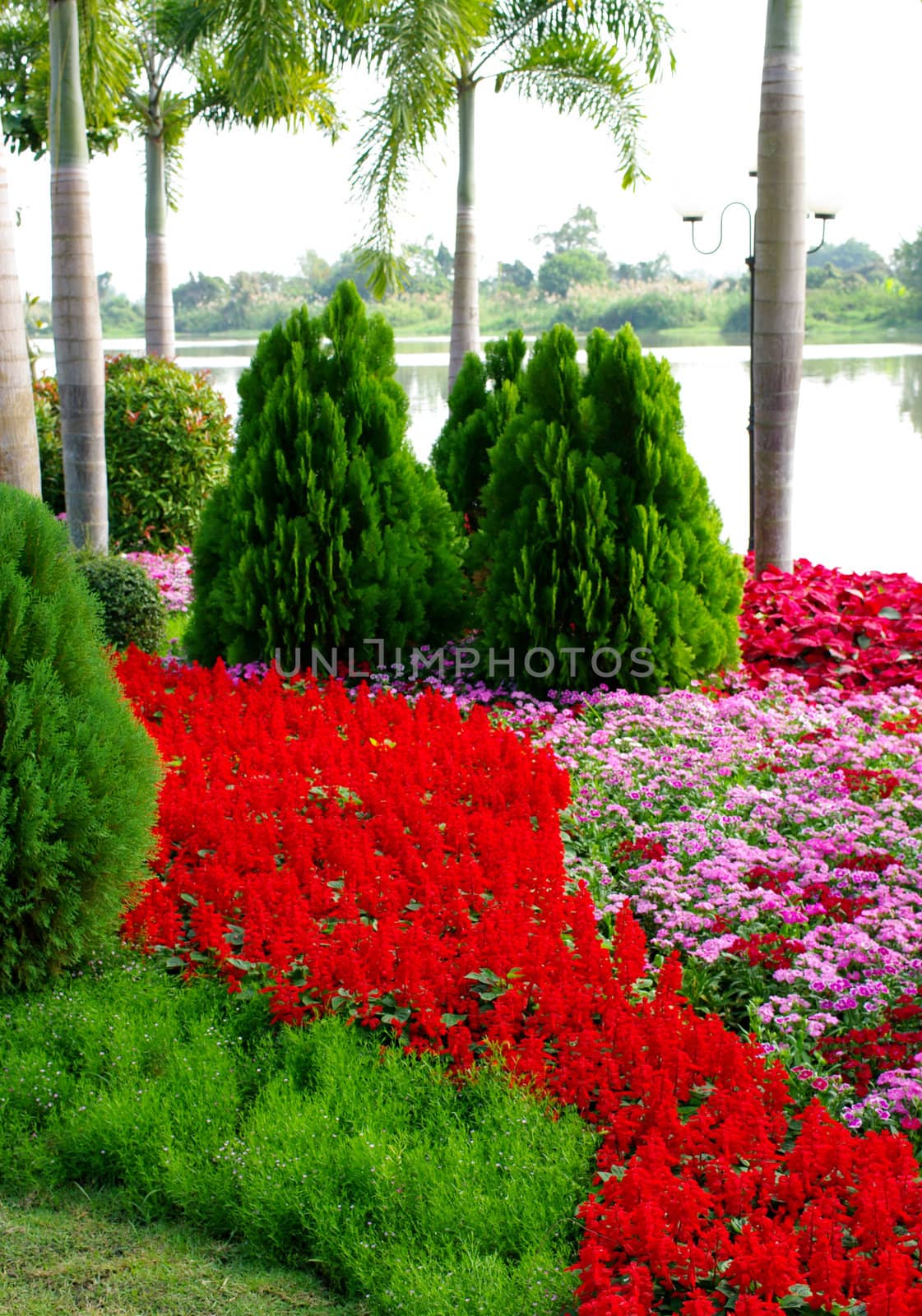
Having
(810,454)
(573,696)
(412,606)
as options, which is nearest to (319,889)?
(573,696)

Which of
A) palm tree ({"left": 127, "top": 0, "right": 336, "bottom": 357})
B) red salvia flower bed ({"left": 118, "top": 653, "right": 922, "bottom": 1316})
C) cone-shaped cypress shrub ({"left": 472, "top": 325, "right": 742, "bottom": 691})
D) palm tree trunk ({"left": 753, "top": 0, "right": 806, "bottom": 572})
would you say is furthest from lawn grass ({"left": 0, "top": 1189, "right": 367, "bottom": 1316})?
palm tree ({"left": 127, "top": 0, "right": 336, "bottom": 357})

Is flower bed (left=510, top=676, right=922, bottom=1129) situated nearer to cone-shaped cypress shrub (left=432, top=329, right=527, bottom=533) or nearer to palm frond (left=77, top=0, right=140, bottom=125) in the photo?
cone-shaped cypress shrub (left=432, top=329, right=527, bottom=533)

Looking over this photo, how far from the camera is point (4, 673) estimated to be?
328cm

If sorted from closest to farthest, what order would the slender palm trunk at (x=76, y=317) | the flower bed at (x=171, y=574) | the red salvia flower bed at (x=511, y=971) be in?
the red salvia flower bed at (x=511, y=971) < the flower bed at (x=171, y=574) < the slender palm trunk at (x=76, y=317)

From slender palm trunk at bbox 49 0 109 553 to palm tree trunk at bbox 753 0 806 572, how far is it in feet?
16.0

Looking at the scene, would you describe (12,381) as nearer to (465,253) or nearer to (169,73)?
Result: (465,253)

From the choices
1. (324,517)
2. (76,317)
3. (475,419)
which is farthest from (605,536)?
(76,317)

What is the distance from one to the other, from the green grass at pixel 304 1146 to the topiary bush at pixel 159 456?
7.87 metres

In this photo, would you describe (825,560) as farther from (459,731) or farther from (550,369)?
(459,731)

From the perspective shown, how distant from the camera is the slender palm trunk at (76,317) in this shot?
9.00 metres

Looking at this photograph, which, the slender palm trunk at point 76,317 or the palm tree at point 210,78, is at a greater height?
the palm tree at point 210,78

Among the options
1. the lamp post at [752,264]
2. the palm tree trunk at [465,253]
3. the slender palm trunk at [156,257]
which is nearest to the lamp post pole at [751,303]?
the lamp post at [752,264]

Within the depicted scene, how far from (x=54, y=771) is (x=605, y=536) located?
10.5 feet

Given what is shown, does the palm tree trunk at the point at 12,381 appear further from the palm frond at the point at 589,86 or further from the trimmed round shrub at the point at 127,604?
the palm frond at the point at 589,86
